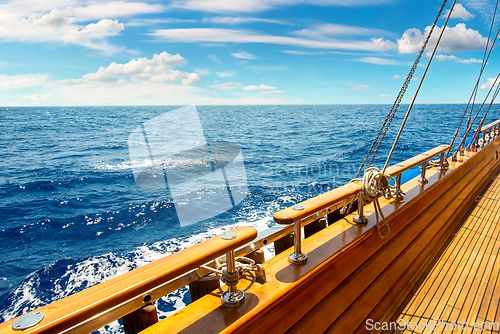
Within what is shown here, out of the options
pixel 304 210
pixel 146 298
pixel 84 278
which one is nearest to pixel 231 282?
pixel 146 298

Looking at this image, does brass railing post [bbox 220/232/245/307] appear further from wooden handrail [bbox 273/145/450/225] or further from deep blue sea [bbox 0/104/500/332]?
deep blue sea [bbox 0/104/500/332]

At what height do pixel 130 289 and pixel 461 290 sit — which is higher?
pixel 130 289

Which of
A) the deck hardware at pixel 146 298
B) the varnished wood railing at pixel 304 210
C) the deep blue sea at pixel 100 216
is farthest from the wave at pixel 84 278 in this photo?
the deck hardware at pixel 146 298

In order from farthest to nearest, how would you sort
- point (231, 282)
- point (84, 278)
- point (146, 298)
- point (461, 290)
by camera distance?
point (84, 278)
point (461, 290)
point (231, 282)
point (146, 298)

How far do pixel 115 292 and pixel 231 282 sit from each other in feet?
1.61

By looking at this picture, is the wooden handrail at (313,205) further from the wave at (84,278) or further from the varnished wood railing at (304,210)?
the wave at (84,278)

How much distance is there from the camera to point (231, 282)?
3.58ft

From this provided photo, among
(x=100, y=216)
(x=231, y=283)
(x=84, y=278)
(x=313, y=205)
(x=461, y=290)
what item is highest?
(x=313, y=205)

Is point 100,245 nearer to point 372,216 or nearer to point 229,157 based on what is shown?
point 372,216

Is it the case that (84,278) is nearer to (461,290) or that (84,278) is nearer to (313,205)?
(313,205)

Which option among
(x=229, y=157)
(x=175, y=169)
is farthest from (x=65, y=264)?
(x=229, y=157)

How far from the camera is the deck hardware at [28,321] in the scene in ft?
1.86

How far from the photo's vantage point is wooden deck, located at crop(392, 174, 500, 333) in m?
1.92

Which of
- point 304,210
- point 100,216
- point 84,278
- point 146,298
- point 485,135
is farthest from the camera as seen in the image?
point 100,216
